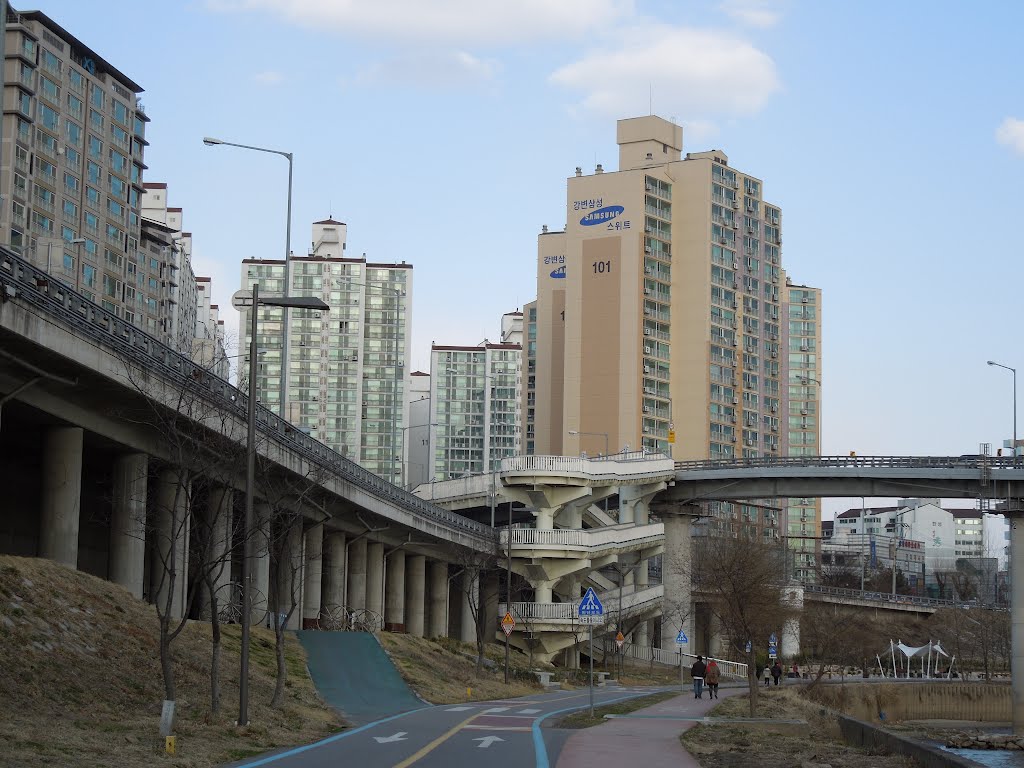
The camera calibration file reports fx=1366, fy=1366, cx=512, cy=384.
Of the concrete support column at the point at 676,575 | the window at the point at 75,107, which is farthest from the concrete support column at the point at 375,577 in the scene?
the window at the point at 75,107

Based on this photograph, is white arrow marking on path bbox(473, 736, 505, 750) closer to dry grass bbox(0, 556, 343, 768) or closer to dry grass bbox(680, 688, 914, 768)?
dry grass bbox(0, 556, 343, 768)

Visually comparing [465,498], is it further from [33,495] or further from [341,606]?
[33,495]

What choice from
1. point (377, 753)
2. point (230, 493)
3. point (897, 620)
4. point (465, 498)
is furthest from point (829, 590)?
point (377, 753)

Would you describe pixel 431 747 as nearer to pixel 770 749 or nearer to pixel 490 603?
pixel 770 749

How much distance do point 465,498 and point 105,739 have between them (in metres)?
65.7

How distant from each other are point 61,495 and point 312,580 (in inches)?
953

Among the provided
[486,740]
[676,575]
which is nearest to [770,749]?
[486,740]

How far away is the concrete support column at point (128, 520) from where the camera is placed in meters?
39.5

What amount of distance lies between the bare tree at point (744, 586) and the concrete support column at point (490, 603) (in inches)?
499

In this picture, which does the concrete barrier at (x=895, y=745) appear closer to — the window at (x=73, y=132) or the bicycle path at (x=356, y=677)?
the bicycle path at (x=356, y=677)

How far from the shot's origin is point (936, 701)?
88.8m

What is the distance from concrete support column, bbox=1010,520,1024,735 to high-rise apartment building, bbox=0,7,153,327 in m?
59.6

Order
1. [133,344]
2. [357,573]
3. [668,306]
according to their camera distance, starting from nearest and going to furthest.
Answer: [133,344] → [357,573] → [668,306]

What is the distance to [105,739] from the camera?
20656mm
